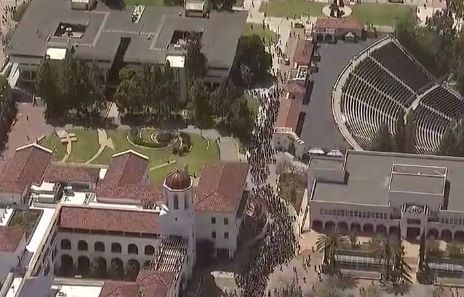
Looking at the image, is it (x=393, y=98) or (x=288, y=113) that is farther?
(x=393, y=98)

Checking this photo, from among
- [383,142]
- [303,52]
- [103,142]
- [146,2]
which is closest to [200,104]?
[103,142]

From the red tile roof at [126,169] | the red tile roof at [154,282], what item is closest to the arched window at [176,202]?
the red tile roof at [154,282]

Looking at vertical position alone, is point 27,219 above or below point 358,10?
below

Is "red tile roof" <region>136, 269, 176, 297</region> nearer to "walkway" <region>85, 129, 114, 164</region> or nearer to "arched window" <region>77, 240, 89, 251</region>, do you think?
"arched window" <region>77, 240, 89, 251</region>

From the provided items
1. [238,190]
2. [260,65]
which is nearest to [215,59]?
[260,65]

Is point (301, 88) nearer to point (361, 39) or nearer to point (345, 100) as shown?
point (345, 100)

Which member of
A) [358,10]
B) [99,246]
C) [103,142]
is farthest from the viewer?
[358,10]

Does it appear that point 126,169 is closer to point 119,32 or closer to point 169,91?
point 169,91

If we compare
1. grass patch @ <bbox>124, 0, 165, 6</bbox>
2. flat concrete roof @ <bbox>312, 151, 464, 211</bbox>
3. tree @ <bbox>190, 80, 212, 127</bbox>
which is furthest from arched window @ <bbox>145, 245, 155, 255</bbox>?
grass patch @ <bbox>124, 0, 165, 6</bbox>
